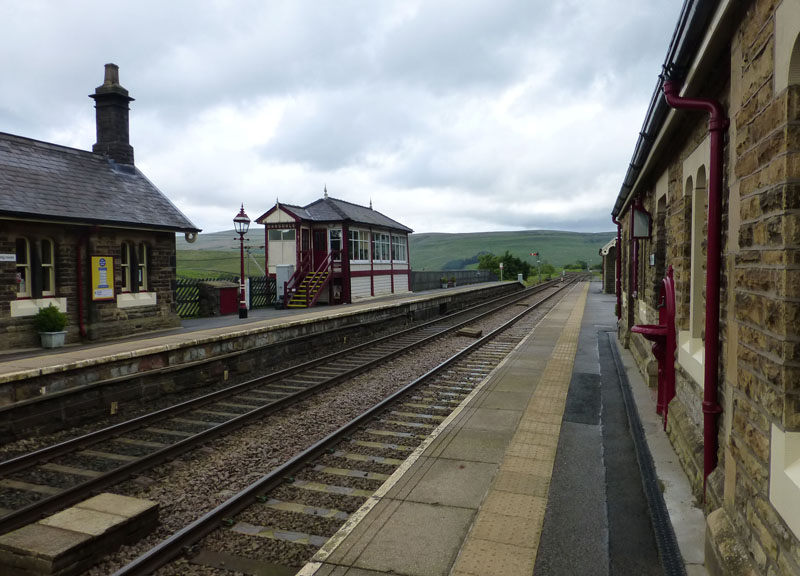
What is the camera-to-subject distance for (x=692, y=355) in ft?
17.6

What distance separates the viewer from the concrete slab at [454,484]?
4887 millimetres

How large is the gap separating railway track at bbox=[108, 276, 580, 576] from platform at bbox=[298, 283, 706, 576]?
1.63ft

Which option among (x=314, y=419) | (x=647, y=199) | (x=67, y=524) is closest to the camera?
(x=67, y=524)

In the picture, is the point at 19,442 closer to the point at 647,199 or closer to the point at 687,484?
the point at 687,484

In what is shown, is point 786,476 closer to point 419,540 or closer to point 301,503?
point 419,540

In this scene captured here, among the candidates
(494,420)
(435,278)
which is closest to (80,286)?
(494,420)

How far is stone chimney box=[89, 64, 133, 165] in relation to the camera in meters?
17.0

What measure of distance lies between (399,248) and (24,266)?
22471 millimetres

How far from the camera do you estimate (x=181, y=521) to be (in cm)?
498

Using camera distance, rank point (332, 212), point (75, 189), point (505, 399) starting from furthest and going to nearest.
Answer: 1. point (332, 212)
2. point (75, 189)
3. point (505, 399)

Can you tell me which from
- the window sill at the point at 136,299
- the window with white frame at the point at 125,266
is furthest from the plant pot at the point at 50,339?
the window with white frame at the point at 125,266

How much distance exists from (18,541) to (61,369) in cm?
503

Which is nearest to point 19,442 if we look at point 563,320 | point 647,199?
point 647,199

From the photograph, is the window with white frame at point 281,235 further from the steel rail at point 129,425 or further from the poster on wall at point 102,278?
the steel rail at point 129,425
